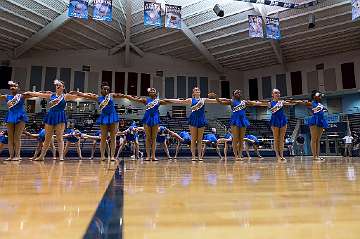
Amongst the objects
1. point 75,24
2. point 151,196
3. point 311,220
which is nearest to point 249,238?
point 311,220

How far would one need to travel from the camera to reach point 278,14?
19.5 metres

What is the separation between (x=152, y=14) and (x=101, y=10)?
2.37 meters

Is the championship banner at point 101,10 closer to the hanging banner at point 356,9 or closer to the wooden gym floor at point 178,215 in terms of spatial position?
the hanging banner at point 356,9

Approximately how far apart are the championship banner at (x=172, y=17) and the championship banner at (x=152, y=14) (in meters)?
0.76

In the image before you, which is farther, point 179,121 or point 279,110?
point 179,121

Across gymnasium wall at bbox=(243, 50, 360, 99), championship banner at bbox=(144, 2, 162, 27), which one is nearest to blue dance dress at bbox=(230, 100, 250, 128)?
championship banner at bbox=(144, 2, 162, 27)

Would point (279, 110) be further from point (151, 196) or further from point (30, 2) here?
point (30, 2)

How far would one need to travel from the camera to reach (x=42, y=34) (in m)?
20.3

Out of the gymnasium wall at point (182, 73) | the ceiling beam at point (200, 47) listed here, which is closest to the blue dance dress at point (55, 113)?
→ the ceiling beam at point (200, 47)

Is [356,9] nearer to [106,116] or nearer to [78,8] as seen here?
[78,8]

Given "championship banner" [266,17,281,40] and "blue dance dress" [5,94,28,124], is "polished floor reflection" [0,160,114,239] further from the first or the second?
"championship banner" [266,17,281,40]

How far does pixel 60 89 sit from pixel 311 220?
6.25 metres

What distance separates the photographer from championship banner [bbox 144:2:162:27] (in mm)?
15234

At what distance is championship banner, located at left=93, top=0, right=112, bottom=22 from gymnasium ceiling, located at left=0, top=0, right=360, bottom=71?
4.70 m
